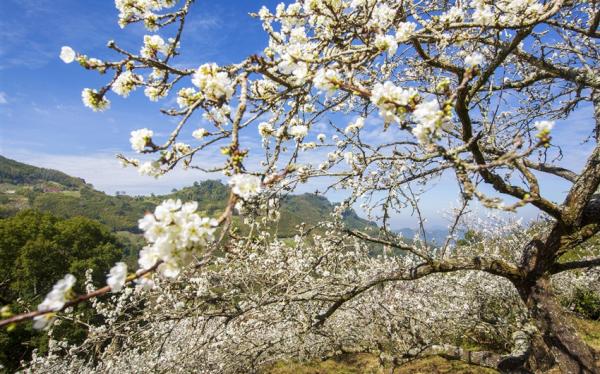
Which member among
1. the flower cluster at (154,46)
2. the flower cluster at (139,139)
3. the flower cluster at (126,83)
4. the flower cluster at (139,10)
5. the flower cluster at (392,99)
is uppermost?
the flower cluster at (139,10)

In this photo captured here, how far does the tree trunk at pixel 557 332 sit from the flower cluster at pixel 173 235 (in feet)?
13.6

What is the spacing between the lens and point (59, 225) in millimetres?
35875

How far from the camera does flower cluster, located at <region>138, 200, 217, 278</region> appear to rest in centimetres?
142

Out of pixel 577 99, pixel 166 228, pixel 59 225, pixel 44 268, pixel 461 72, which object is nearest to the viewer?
pixel 166 228

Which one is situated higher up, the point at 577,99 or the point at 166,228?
the point at 577,99

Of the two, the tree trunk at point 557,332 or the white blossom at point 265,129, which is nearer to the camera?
the white blossom at point 265,129

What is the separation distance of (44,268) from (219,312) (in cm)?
3625

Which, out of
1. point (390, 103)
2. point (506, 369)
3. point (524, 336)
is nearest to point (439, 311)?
point (524, 336)

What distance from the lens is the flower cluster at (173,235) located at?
1.42 meters

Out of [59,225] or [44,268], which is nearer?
[44,268]

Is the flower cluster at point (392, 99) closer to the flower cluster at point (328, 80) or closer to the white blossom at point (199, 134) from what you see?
the flower cluster at point (328, 80)

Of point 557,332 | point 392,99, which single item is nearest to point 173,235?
point 392,99

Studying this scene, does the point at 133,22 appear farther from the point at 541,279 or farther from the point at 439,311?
the point at 439,311

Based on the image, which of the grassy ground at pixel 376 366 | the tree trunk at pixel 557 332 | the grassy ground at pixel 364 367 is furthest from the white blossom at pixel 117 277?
the grassy ground at pixel 376 366
